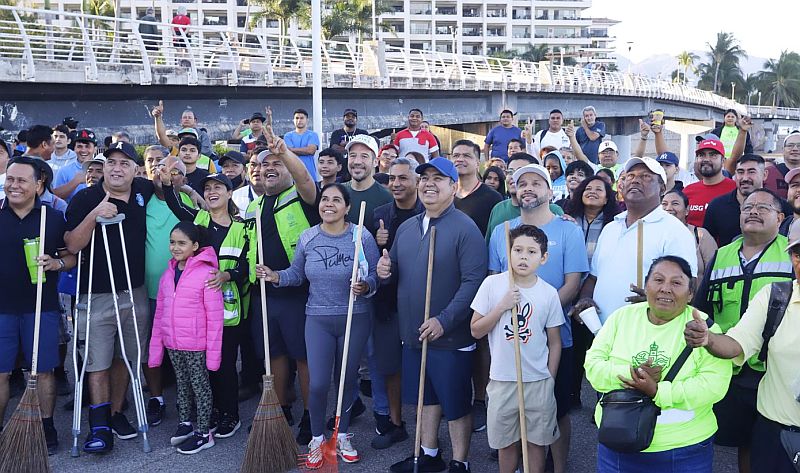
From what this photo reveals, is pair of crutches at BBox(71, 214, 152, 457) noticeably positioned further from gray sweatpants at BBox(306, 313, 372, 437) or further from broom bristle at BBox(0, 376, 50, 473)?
gray sweatpants at BBox(306, 313, 372, 437)

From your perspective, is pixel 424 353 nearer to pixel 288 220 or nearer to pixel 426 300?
pixel 426 300

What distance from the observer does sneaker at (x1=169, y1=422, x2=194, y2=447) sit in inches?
231

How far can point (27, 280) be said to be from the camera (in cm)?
573

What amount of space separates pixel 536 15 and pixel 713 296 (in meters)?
108

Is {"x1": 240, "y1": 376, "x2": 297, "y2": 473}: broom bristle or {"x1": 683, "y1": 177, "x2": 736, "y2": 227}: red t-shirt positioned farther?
{"x1": 683, "y1": 177, "x2": 736, "y2": 227}: red t-shirt

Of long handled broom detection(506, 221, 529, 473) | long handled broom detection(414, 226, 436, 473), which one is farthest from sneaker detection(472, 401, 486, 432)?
long handled broom detection(506, 221, 529, 473)

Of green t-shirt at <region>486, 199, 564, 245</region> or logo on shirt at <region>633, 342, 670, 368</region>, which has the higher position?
green t-shirt at <region>486, 199, 564, 245</region>

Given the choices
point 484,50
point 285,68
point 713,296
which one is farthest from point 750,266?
point 484,50

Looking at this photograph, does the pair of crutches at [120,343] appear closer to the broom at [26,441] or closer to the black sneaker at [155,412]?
the black sneaker at [155,412]

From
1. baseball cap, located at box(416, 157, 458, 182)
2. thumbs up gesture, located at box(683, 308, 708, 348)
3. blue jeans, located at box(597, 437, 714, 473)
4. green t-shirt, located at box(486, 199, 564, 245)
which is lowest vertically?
blue jeans, located at box(597, 437, 714, 473)

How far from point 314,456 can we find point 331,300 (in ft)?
Answer: 3.44

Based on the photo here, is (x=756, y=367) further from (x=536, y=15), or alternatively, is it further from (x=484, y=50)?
(x=536, y=15)

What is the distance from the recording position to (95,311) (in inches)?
235

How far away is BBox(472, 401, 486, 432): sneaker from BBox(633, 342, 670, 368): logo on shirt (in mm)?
2456
